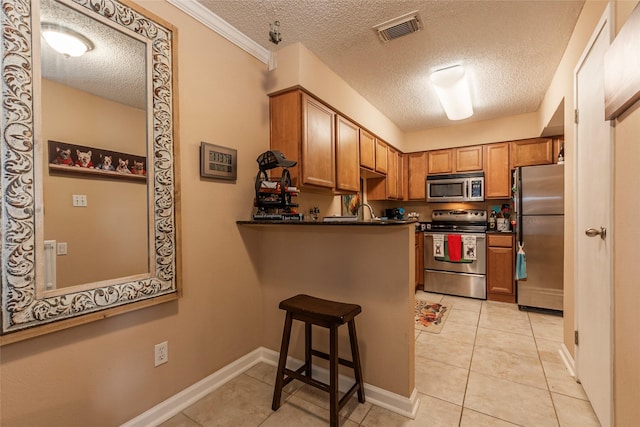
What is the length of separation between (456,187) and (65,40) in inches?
173

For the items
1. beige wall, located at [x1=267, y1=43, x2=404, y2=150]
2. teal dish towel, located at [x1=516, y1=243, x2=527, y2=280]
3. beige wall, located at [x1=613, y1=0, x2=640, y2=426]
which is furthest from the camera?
teal dish towel, located at [x1=516, y1=243, x2=527, y2=280]

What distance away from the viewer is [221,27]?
76.3 inches

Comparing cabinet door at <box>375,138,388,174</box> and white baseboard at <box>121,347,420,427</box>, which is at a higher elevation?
cabinet door at <box>375,138,388,174</box>

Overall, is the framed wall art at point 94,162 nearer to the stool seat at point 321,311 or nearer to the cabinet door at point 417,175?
the stool seat at point 321,311

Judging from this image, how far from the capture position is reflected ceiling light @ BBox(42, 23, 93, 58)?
4.01 feet

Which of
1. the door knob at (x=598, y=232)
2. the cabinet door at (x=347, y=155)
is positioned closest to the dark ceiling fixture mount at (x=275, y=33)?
the cabinet door at (x=347, y=155)

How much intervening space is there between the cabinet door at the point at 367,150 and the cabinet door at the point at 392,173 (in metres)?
0.57

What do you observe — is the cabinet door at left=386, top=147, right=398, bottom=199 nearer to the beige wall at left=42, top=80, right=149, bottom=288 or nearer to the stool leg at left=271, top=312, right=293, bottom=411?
the stool leg at left=271, top=312, right=293, bottom=411

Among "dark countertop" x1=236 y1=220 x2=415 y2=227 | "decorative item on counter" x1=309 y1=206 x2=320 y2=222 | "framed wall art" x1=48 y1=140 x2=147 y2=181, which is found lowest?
"dark countertop" x1=236 y1=220 x2=415 y2=227

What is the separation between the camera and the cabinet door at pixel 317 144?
7.59 ft

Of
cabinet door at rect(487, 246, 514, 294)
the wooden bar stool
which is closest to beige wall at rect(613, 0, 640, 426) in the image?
the wooden bar stool

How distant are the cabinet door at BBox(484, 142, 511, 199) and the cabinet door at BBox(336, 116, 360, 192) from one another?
217 centimetres

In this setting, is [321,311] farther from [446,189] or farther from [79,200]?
[446,189]

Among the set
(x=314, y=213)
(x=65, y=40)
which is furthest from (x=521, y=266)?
(x=65, y=40)
